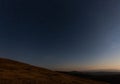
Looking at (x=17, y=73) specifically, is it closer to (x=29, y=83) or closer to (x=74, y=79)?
(x=29, y=83)

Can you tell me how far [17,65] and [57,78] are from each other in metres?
1.93

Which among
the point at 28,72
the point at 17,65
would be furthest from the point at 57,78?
the point at 17,65

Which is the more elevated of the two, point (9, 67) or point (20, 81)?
point (9, 67)

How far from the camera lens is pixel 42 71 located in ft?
37.5

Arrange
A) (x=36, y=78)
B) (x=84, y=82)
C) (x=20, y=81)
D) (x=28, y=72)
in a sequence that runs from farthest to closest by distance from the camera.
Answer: (x=84, y=82)
(x=28, y=72)
(x=36, y=78)
(x=20, y=81)

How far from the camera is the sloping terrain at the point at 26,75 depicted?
29.8 feet

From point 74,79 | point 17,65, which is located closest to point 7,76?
point 17,65

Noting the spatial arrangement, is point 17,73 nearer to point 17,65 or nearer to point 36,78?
point 36,78

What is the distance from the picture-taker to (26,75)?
9.95 meters

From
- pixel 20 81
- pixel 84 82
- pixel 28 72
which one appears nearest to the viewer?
pixel 20 81

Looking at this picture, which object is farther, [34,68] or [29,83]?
[34,68]

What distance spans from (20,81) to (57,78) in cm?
219

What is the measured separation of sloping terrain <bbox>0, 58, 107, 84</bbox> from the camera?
9.07m

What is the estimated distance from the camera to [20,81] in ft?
29.5
